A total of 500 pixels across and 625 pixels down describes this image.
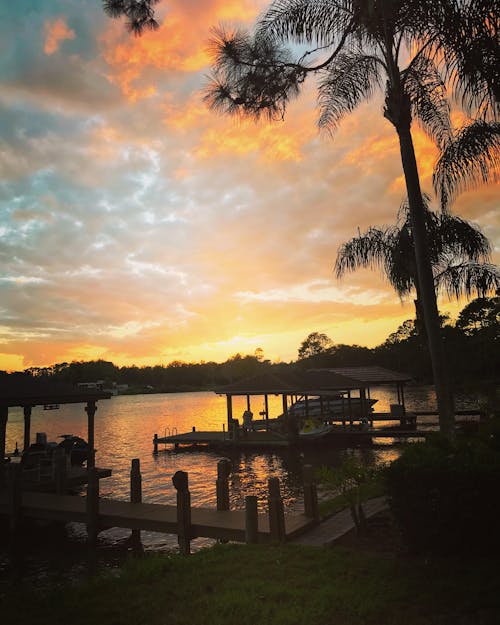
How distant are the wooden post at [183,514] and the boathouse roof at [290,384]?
75.7 feet

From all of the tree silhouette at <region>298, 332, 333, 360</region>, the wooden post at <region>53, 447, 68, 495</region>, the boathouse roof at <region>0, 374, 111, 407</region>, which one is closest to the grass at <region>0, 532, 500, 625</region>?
the wooden post at <region>53, 447, 68, 495</region>

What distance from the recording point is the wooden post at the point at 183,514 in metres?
12.8

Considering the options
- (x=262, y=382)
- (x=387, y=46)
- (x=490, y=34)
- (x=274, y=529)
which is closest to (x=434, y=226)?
(x=387, y=46)

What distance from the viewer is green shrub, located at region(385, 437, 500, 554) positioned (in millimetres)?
7672

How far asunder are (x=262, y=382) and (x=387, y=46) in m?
27.0

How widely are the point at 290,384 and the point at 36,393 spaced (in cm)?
2117

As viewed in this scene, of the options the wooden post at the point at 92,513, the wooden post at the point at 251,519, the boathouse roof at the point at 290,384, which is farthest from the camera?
the boathouse roof at the point at 290,384

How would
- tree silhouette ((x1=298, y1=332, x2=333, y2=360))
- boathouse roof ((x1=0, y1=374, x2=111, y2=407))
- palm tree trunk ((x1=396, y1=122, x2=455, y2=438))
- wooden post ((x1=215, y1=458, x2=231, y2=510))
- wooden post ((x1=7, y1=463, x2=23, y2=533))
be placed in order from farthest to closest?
tree silhouette ((x1=298, y1=332, x2=333, y2=360)) < boathouse roof ((x1=0, y1=374, x2=111, y2=407)) < wooden post ((x1=7, y1=463, x2=23, y2=533)) < wooden post ((x1=215, y1=458, x2=231, y2=510)) < palm tree trunk ((x1=396, y1=122, x2=455, y2=438))

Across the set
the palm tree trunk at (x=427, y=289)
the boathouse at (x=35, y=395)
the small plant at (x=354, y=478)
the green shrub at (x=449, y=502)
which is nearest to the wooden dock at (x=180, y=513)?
the small plant at (x=354, y=478)

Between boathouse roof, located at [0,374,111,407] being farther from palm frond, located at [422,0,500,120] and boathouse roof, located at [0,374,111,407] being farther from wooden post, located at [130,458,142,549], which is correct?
palm frond, located at [422,0,500,120]

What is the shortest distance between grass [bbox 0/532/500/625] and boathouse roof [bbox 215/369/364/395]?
2751cm

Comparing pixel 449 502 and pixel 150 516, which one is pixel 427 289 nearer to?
Result: pixel 449 502

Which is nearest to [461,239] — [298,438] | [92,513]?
[92,513]

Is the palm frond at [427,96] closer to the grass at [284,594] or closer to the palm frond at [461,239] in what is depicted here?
the palm frond at [461,239]
